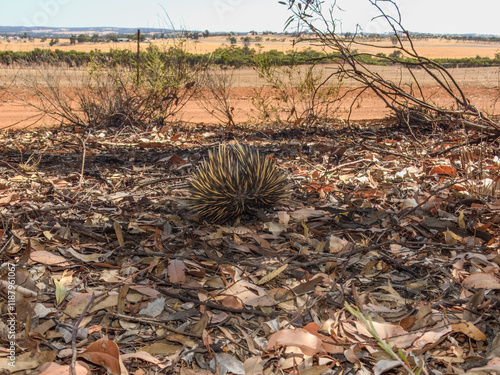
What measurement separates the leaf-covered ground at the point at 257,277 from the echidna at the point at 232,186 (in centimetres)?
18

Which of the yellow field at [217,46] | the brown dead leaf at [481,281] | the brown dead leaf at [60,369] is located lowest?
the brown dead leaf at [60,369]

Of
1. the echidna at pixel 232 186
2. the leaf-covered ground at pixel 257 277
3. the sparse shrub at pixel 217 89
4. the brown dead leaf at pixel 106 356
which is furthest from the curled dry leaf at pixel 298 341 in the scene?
the sparse shrub at pixel 217 89

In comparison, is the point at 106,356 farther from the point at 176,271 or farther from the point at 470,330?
the point at 470,330

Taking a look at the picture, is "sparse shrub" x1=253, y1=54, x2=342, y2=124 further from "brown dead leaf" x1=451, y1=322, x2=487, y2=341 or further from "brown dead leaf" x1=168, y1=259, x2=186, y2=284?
"brown dead leaf" x1=451, y1=322, x2=487, y2=341

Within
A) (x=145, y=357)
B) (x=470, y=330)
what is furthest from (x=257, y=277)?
(x=470, y=330)

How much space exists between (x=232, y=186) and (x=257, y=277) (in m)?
1.17

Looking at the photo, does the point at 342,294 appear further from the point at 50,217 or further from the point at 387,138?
the point at 387,138

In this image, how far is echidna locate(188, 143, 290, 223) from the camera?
148 inches

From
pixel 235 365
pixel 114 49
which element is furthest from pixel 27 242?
pixel 114 49

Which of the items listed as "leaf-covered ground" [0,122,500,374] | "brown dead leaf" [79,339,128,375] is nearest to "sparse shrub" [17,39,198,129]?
"leaf-covered ground" [0,122,500,374]

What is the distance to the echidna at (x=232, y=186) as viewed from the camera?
3770 millimetres

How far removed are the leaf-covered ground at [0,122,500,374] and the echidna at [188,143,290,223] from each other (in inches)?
7.1

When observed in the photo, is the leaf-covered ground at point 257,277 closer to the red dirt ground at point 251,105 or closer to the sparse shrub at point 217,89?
the sparse shrub at point 217,89

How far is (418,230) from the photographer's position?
3.34 metres
